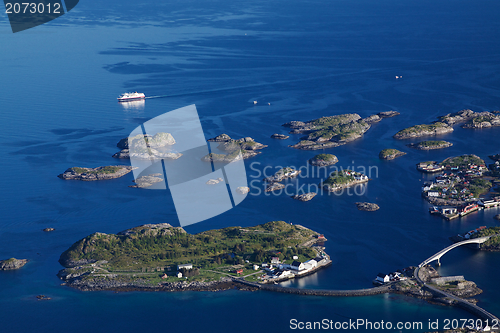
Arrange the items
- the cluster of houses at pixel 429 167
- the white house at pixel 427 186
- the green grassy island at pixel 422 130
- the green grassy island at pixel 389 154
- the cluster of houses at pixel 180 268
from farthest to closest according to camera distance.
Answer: the green grassy island at pixel 422 130, the green grassy island at pixel 389 154, the cluster of houses at pixel 429 167, the white house at pixel 427 186, the cluster of houses at pixel 180 268

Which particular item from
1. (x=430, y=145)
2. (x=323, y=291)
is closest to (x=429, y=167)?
(x=430, y=145)

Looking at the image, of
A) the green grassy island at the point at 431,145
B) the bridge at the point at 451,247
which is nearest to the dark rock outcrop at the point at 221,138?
the green grassy island at the point at 431,145

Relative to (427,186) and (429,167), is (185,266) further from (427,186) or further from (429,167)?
(429,167)

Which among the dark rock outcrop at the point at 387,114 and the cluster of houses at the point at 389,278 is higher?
the cluster of houses at the point at 389,278

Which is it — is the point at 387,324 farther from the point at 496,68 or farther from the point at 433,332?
the point at 496,68

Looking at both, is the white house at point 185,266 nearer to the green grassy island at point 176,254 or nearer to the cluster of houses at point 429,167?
the green grassy island at point 176,254

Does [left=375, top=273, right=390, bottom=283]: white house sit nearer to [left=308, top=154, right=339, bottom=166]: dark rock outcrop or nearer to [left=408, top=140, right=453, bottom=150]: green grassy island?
[left=308, top=154, right=339, bottom=166]: dark rock outcrop

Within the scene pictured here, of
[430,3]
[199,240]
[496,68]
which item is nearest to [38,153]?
[199,240]
